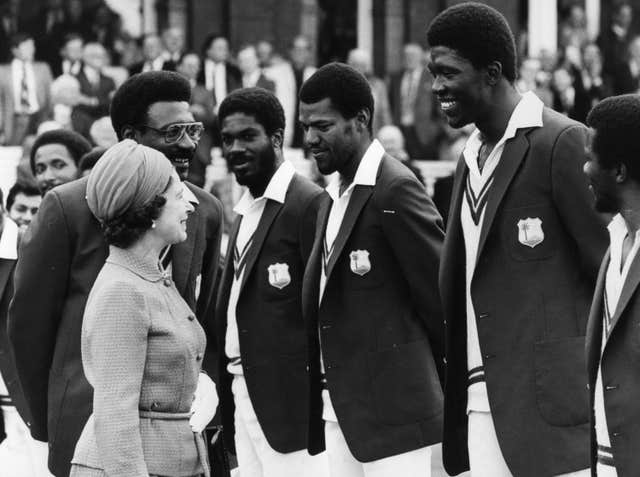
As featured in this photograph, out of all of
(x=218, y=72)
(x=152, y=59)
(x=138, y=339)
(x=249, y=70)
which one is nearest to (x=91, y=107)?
(x=152, y=59)

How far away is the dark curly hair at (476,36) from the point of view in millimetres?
6078

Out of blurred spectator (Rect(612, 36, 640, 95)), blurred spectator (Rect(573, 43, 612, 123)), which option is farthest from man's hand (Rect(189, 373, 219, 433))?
blurred spectator (Rect(612, 36, 640, 95))

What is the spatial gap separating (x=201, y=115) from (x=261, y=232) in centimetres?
1073

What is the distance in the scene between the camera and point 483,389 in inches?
235

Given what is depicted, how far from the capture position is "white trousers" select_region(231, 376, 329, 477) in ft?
24.2

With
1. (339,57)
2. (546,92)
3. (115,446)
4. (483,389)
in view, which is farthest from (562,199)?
(339,57)

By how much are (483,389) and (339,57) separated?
2046cm

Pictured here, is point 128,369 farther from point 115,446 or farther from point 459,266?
point 459,266

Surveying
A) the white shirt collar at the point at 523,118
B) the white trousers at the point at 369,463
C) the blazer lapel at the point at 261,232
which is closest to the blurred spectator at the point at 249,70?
the blazer lapel at the point at 261,232

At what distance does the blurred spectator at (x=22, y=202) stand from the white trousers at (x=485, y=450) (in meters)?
4.67

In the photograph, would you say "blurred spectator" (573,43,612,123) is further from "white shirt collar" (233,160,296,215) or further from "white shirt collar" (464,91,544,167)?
"white shirt collar" (464,91,544,167)

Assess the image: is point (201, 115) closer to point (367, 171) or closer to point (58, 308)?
point (367, 171)

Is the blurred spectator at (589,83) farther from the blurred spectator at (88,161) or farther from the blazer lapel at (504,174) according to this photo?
the blazer lapel at (504,174)

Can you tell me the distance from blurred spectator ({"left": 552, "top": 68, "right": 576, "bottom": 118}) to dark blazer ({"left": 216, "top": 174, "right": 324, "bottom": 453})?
1441cm
